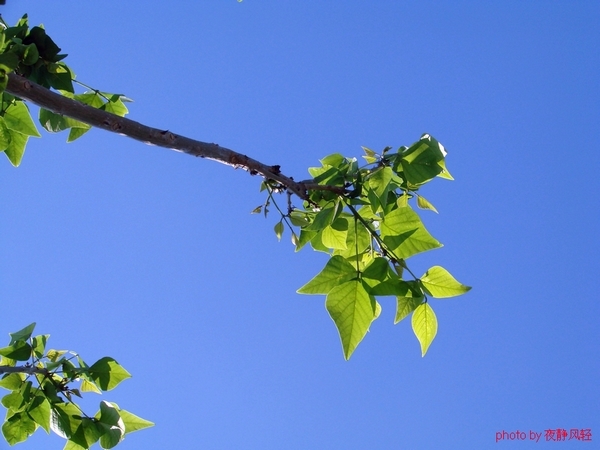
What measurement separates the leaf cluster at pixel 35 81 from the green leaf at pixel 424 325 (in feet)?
2.85

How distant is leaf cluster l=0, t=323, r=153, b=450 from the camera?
1.27 m

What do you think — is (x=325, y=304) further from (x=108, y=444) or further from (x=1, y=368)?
(x=1, y=368)

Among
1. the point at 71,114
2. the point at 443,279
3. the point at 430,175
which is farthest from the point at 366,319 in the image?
the point at 71,114

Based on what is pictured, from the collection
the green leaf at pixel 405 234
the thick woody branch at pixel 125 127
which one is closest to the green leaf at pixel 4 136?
the thick woody branch at pixel 125 127

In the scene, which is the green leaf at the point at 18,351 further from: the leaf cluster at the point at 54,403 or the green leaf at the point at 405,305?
the green leaf at the point at 405,305

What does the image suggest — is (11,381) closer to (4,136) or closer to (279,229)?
(4,136)

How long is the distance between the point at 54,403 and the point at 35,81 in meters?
0.74

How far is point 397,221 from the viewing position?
119 centimetres

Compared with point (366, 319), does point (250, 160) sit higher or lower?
higher

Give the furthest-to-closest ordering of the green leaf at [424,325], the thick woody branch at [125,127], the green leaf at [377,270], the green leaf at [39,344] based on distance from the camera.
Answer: the green leaf at [39,344]
the green leaf at [424,325]
the green leaf at [377,270]
the thick woody branch at [125,127]

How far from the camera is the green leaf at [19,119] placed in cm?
128

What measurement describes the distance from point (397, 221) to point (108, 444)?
0.84 meters

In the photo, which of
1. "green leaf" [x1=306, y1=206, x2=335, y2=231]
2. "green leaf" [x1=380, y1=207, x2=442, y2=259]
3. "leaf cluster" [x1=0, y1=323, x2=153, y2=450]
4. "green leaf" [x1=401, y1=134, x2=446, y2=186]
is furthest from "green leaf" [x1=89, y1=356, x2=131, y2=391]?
"green leaf" [x1=401, y1=134, x2=446, y2=186]

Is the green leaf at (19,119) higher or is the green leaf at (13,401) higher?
the green leaf at (19,119)
